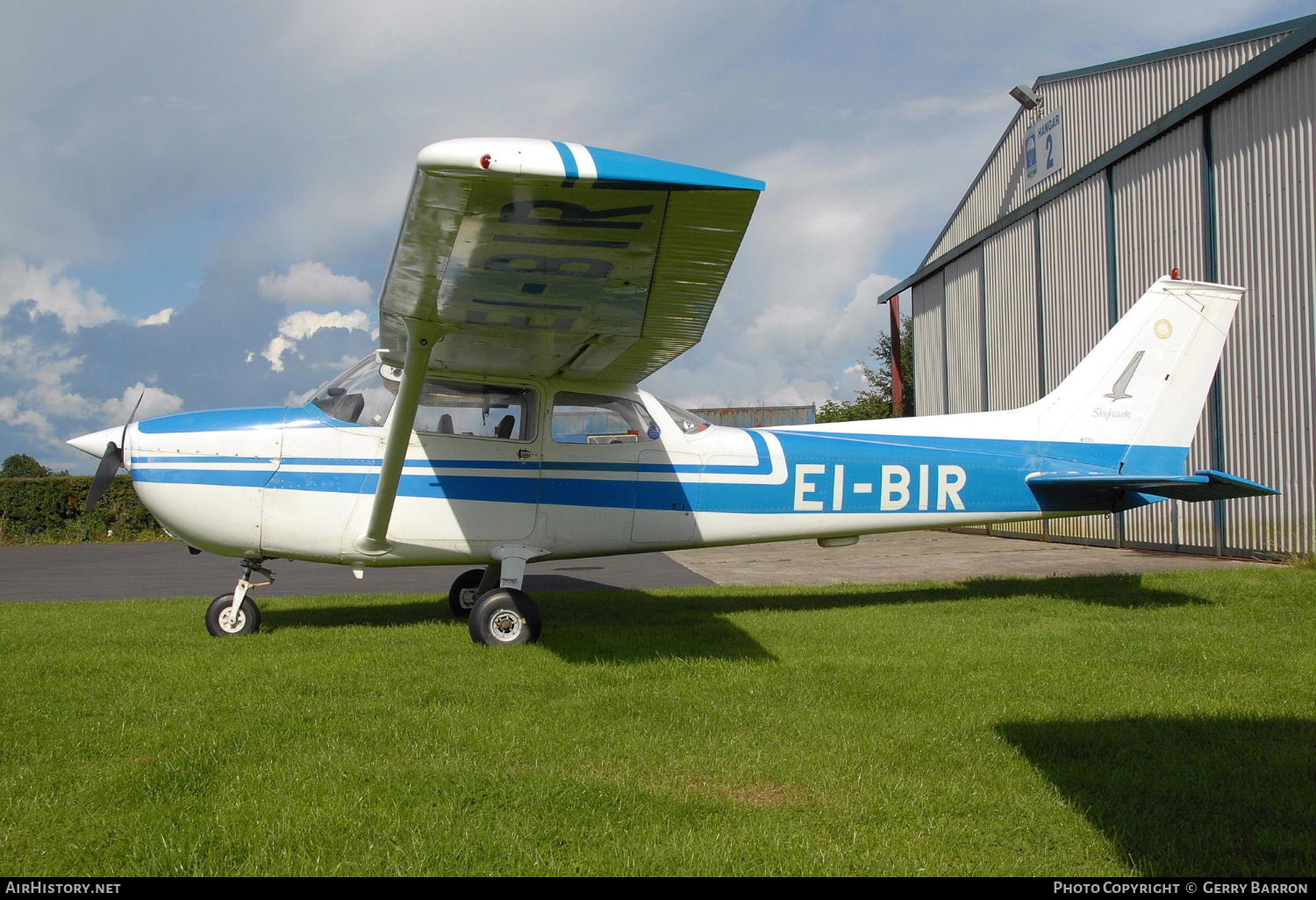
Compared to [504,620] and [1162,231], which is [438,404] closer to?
[504,620]

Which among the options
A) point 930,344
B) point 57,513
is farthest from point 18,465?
point 930,344

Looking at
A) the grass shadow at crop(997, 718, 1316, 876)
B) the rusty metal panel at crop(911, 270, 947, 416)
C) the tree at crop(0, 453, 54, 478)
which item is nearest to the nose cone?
the grass shadow at crop(997, 718, 1316, 876)

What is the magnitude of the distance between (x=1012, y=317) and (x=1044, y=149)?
3.04m

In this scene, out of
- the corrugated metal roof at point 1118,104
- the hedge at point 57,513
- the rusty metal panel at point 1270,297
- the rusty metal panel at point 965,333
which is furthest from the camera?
the hedge at point 57,513

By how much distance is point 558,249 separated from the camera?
4.42m

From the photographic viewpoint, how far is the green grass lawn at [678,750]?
276 centimetres

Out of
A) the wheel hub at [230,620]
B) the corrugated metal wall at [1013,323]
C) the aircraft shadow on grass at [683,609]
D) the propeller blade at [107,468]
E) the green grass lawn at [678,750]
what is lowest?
the aircraft shadow on grass at [683,609]

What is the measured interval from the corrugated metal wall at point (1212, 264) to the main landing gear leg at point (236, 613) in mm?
11066

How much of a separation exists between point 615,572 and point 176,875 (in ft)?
34.5

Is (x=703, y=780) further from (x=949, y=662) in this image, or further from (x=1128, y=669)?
(x=1128, y=669)

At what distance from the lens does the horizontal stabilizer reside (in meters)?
6.76

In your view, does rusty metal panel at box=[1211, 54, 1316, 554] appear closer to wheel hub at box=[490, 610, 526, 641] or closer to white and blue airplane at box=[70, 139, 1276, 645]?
white and blue airplane at box=[70, 139, 1276, 645]

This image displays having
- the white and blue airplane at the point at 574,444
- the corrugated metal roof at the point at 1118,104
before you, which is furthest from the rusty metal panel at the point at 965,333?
the white and blue airplane at the point at 574,444

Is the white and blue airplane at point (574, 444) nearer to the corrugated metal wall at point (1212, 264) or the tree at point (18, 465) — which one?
the corrugated metal wall at point (1212, 264)
